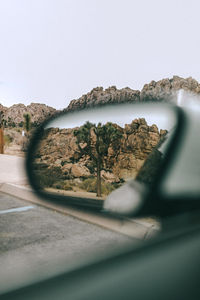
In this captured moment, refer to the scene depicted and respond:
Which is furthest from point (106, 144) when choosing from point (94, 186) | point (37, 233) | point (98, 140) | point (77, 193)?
point (37, 233)

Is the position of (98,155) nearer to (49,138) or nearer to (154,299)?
(49,138)

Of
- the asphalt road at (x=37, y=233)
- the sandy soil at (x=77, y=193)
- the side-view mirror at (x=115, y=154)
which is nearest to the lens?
the side-view mirror at (x=115, y=154)

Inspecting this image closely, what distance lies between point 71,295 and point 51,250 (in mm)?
2988

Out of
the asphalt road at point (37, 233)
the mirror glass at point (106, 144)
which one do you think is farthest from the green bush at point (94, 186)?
the asphalt road at point (37, 233)

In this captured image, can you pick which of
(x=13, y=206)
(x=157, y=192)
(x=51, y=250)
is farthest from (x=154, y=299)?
(x=13, y=206)

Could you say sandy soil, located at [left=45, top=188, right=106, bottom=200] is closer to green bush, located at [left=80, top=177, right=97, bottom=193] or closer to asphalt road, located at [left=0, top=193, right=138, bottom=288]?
green bush, located at [left=80, top=177, right=97, bottom=193]

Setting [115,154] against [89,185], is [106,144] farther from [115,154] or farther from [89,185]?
[89,185]

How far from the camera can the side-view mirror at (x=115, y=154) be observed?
1.08 m

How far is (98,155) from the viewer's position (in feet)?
3.96

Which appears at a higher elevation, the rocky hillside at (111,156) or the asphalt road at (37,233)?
the rocky hillside at (111,156)

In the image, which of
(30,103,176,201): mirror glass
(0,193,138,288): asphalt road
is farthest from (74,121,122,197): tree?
(0,193,138,288): asphalt road

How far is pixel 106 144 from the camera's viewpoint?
46.7 inches

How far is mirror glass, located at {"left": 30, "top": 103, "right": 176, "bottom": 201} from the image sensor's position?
3.72ft

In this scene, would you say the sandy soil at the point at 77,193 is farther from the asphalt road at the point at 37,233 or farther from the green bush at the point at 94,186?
the asphalt road at the point at 37,233
